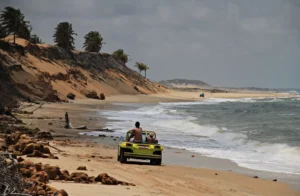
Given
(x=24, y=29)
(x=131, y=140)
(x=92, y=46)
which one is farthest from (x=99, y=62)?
(x=131, y=140)

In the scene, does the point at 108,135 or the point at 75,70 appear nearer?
the point at 108,135

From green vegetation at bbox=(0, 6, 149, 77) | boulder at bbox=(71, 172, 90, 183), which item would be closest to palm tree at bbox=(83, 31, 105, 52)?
green vegetation at bbox=(0, 6, 149, 77)

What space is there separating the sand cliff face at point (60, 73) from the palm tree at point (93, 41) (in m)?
5.36

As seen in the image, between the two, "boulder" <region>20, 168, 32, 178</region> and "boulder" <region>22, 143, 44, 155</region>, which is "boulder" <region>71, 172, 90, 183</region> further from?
"boulder" <region>22, 143, 44, 155</region>

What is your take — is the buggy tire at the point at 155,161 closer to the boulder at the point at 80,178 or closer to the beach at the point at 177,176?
the beach at the point at 177,176

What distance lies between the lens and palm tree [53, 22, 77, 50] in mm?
89562

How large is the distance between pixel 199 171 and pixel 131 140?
2687mm

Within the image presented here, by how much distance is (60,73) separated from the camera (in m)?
72.9

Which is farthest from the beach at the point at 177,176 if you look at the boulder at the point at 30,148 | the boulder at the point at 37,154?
the boulder at the point at 30,148

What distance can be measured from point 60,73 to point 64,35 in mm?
19204

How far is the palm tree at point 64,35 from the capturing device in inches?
3526

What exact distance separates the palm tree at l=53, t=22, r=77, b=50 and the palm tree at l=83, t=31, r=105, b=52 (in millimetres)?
15449

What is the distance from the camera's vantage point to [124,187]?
10086 mm

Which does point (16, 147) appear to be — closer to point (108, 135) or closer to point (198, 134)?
point (108, 135)
